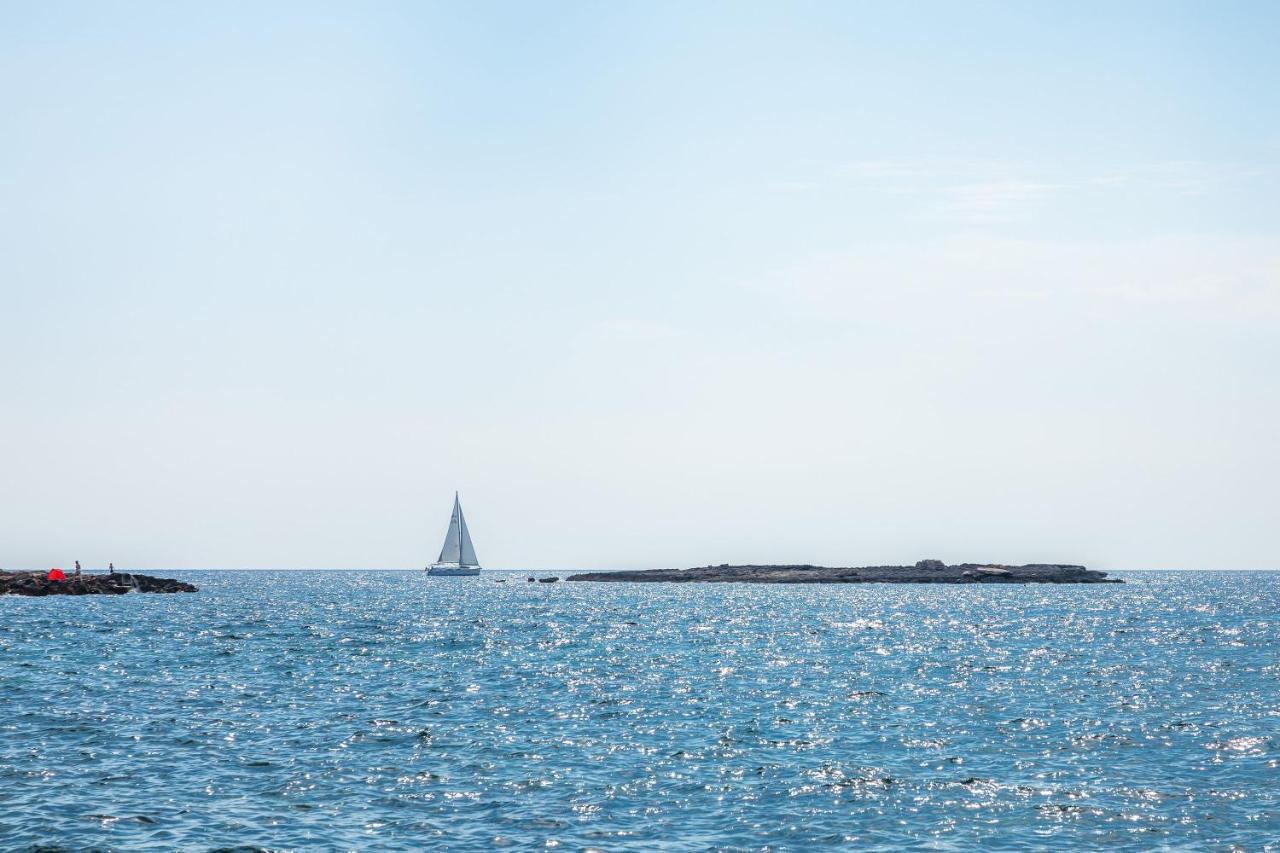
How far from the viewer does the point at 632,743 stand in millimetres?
40406

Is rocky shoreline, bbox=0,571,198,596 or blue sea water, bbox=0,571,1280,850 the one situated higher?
rocky shoreline, bbox=0,571,198,596

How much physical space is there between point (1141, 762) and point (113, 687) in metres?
44.9

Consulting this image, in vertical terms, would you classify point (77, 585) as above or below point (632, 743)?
above

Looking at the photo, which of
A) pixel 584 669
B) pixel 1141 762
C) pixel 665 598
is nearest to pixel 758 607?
pixel 665 598

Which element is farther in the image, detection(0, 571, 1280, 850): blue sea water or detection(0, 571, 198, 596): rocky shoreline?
detection(0, 571, 198, 596): rocky shoreline

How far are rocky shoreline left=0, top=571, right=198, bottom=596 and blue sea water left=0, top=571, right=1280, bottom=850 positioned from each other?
6915cm

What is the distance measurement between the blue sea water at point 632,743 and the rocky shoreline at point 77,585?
69147 millimetres

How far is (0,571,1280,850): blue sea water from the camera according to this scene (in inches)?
1127

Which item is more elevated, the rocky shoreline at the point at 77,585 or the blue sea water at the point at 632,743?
the rocky shoreline at the point at 77,585

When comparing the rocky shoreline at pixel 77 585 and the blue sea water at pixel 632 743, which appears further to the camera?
the rocky shoreline at pixel 77 585

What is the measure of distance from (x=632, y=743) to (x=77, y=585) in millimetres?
131887

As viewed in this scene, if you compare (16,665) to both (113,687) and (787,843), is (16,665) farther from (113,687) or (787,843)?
(787,843)

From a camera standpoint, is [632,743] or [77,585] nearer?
[632,743]

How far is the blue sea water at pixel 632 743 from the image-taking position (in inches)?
1127
